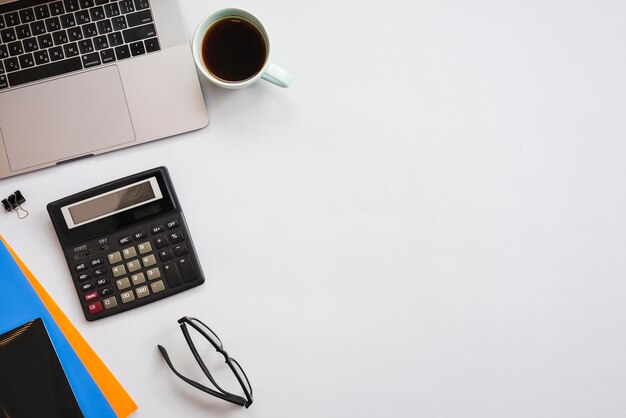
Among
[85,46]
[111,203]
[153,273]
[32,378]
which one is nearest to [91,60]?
[85,46]

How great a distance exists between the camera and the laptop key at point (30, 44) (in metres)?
0.70

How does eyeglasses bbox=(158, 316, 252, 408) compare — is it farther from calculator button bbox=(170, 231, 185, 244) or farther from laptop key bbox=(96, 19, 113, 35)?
laptop key bbox=(96, 19, 113, 35)

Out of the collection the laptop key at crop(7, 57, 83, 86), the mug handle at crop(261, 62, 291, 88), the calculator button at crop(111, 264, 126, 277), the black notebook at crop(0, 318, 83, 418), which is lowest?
the black notebook at crop(0, 318, 83, 418)

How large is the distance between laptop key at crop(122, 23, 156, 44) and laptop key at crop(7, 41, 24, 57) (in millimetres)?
134

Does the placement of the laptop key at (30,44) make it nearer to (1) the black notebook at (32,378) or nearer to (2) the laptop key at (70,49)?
(2) the laptop key at (70,49)

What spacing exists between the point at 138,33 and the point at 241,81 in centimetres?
15

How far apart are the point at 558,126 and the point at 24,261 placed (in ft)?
2.45

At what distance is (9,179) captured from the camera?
2.36ft

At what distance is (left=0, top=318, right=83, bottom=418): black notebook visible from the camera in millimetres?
700

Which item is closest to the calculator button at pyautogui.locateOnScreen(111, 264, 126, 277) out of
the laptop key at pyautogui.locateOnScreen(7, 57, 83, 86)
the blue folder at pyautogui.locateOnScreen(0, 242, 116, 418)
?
the blue folder at pyautogui.locateOnScreen(0, 242, 116, 418)

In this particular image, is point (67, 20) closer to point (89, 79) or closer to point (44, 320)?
point (89, 79)

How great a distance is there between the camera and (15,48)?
2.28ft

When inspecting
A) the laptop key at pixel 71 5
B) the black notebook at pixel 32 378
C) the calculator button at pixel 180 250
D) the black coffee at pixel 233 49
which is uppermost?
the laptop key at pixel 71 5

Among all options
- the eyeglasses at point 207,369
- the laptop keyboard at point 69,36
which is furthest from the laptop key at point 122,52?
the eyeglasses at point 207,369
